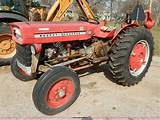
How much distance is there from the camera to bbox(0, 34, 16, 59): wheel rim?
6363 mm

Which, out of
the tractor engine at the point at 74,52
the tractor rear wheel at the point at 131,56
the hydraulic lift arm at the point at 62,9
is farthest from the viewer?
the hydraulic lift arm at the point at 62,9

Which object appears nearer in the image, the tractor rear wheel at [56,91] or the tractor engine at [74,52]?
the tractor rear wheel at [56,91]

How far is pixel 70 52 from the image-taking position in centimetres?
523

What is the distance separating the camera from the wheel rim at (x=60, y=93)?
4.50 metres

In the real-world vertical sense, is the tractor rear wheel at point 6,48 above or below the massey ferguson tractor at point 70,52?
below

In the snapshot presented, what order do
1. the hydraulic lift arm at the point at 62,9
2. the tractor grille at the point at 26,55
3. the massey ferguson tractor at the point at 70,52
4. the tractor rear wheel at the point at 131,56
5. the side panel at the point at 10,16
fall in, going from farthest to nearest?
the side panel at the point at 10,16, the hydraulic lift arm at the point at 62,9, the tractor rear wheel at the point at 131,56, the tractor grille at the point at 26,55, the massey ferguson tractor at the point at 70,52

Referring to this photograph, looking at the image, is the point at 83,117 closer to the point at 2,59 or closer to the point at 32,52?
the point at 32,52

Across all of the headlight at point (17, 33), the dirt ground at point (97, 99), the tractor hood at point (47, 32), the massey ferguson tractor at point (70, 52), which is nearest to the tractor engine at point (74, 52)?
the massey ferguson tractor at point (70, 52)

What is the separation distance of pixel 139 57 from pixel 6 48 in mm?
2986

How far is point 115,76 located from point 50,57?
1295mm

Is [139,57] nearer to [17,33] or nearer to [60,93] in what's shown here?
[60,93]

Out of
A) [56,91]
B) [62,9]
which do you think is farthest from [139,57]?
[56,91]

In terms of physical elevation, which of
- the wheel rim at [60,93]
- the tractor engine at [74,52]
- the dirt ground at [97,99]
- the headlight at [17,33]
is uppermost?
the headlight at [17,33]

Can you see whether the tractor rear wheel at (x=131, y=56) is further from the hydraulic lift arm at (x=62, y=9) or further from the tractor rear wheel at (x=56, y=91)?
the hydraulic lift arm at (x=62, y=9)
